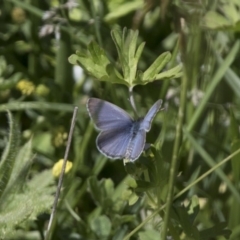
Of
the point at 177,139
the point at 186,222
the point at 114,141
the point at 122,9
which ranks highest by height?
the point at 177,139

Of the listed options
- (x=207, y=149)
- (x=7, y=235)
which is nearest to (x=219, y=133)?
(x=207, y=149)

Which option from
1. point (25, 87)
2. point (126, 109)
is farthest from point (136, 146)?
point (25, 87)

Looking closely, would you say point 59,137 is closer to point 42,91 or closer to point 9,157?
point 42,91

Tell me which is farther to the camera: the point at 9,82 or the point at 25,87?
the point at 25,87

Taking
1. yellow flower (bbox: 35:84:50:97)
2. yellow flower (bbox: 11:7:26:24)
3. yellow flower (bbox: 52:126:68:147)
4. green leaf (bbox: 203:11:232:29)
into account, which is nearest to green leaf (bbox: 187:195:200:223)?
green leaf (bbox: 203:11:232:29)

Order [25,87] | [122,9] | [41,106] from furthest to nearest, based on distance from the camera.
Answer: [122,9] < [25,87] < [41,106]

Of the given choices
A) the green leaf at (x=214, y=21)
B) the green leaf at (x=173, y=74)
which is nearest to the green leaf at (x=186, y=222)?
the green leaf at (x=173, y=74)

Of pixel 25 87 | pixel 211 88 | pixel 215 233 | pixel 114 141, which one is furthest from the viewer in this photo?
pixel 25 87
